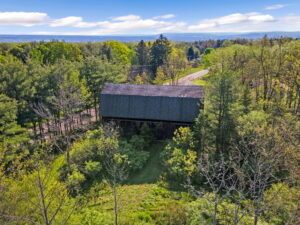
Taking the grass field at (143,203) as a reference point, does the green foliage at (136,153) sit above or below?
above

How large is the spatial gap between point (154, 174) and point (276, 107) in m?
16.1

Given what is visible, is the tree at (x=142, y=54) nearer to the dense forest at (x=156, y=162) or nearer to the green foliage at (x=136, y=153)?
the dense forest at (x=156, y=162)

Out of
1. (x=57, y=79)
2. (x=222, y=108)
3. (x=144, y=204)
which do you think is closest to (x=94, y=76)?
(x=57, y=79)

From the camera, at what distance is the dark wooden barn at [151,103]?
25.8 meters

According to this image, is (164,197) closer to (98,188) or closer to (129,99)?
(98,188)

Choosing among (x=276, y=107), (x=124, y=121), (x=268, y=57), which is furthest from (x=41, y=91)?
(x=268, y=57)

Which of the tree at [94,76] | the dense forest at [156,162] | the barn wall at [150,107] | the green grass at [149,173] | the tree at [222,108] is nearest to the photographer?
the dense forest at [156,162]

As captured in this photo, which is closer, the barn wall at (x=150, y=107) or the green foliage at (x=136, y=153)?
the green foliage at (x=136, y=153)

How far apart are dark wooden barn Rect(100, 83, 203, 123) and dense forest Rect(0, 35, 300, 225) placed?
6.20 feet

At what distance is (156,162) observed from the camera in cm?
2333

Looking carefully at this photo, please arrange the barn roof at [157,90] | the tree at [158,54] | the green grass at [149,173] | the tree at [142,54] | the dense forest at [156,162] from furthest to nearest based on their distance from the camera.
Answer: the tree at [142,54] → the tree at [158,54] → the barn roof at [157,90] → the green grass at [149,173] → the dense forest at [156,162]

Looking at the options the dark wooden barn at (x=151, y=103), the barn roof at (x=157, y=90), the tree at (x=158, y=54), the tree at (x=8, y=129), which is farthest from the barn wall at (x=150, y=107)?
the tree at (x=158, y=54)

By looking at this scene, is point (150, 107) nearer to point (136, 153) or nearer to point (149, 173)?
point (136, 153)

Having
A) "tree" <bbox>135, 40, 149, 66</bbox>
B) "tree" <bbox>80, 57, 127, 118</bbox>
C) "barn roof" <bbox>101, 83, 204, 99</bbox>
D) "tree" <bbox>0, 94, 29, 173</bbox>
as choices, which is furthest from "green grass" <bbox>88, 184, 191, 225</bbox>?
"tree" <bbox>135, 40, 149, 66</bbox>
